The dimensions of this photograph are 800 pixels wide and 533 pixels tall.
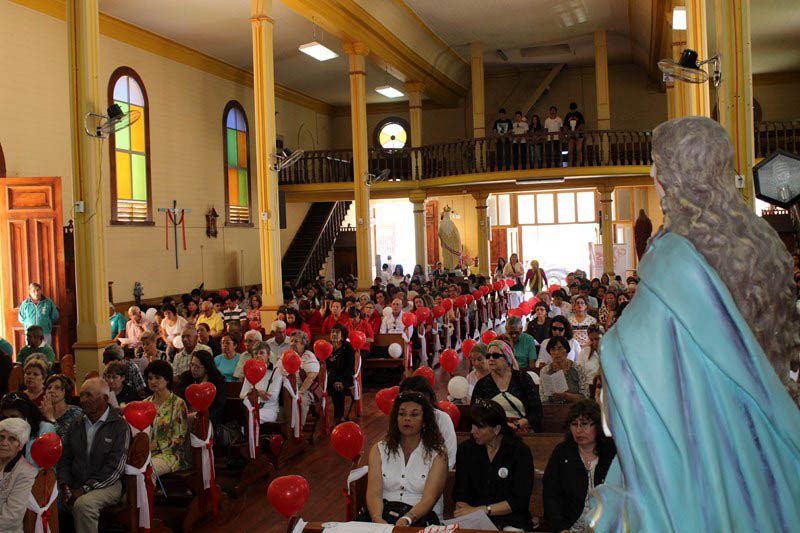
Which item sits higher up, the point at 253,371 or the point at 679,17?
the point at 679,17

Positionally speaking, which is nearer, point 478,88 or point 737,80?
point 737,80

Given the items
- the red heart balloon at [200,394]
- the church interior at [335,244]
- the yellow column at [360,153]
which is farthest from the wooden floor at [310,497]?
the yellow column at [360,153]

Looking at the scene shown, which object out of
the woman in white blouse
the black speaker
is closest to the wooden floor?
the woman in white blouse

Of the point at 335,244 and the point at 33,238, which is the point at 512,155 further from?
the point at 33,238

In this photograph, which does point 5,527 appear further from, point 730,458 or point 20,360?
point 20,360

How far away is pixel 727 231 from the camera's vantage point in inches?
56.2

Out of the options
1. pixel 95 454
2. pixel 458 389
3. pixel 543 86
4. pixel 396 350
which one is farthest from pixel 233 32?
pixel 95 454

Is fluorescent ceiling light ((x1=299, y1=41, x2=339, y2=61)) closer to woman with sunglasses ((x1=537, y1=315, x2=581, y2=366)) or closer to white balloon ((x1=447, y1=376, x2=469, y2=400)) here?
woman with sunglasses ((x1=537, y1=315, x2=581, y2=366))

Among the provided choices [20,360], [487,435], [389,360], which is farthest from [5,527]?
[389,360]

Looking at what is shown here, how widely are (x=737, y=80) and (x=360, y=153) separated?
10.6m

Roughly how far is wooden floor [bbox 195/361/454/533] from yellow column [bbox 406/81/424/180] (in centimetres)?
1236

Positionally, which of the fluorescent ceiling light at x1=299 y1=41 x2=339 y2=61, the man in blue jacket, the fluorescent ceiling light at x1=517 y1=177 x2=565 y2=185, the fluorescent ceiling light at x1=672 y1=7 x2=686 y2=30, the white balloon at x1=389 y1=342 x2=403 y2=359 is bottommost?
the white balloon at x1=389 y1=342 x2=403 y2=359

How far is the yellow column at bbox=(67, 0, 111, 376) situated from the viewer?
25.9 feet

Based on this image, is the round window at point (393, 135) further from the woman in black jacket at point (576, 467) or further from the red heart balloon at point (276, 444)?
the woman in black jacket at point (576, 467)
